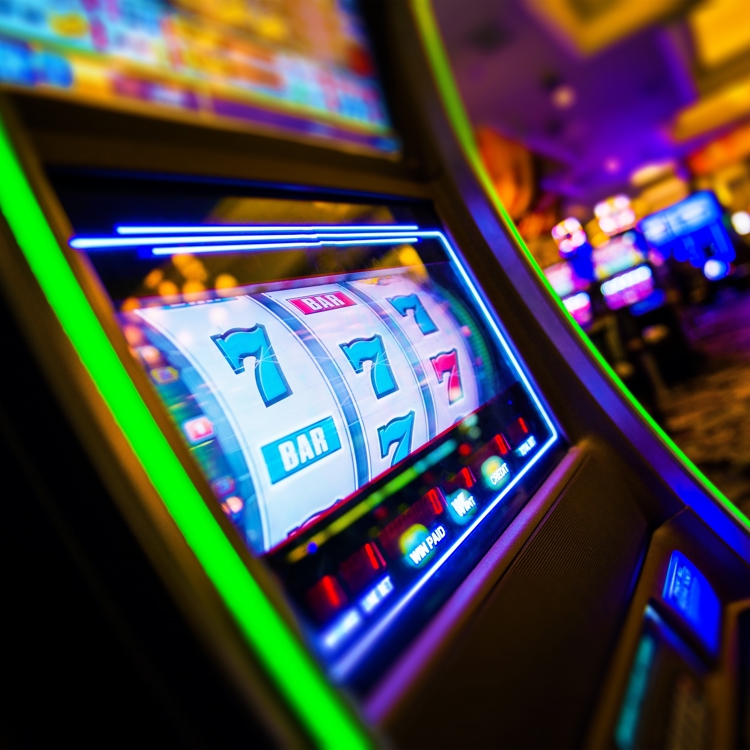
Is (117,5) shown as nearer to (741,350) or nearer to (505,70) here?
(741,350)

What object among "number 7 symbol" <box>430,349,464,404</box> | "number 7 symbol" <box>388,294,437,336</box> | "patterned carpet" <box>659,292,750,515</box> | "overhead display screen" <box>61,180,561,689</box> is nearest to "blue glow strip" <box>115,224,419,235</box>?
"overhead display screen" <box>61,180,561,689</box>

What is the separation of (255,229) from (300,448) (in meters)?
0.29

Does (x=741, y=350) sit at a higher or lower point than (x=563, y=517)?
lower

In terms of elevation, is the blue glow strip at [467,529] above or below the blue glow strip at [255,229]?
below

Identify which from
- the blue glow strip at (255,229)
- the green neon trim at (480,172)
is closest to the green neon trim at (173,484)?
the blue glow strip at (255,229)

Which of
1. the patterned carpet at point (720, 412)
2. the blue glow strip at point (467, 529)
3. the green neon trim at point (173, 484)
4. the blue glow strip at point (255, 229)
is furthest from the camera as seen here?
the patterned carpet at point (720, 412)

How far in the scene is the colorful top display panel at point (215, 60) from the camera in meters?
0.63

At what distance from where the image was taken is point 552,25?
16.3 feet

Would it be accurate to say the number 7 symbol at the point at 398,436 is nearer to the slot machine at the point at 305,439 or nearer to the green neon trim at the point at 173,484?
the slot machine at the point at 305,439

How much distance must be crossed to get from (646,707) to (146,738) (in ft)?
1.66

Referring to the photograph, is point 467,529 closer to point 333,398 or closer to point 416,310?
point 333,398

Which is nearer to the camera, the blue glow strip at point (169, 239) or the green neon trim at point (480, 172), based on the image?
the blue glow strip at point (169, 239)

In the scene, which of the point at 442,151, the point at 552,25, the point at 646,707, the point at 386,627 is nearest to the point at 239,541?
the point at 386,627

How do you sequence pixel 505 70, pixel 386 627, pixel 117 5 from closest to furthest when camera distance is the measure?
pixel 386 627 → pixel 117 5 → pixel 505 70
